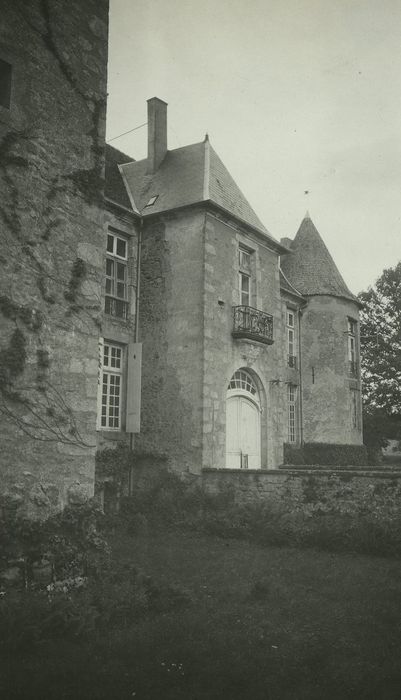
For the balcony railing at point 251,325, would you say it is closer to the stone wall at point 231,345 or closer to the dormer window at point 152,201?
the stone wall at point 231,345

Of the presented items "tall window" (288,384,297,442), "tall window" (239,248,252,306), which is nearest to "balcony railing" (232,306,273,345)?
"tall window" (239,248,252,306)

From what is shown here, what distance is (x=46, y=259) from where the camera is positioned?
22.8 feet

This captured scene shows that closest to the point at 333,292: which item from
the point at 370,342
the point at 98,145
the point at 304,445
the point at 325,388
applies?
the point at 325,388

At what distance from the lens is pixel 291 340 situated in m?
23.2

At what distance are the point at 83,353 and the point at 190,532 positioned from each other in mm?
6252

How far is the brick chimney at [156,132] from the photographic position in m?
17.9

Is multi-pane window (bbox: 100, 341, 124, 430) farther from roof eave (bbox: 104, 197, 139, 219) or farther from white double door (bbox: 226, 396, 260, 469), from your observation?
roof eave (bbox: 104, 197, 139, 219)

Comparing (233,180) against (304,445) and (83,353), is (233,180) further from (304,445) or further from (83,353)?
(83,353)

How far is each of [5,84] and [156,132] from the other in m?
11.8

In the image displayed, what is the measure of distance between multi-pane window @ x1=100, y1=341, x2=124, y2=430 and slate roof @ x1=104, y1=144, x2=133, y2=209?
4058 millimetres

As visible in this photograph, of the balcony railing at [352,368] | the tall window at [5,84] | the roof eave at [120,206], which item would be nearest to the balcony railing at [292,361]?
the balcony railing at [352,368]

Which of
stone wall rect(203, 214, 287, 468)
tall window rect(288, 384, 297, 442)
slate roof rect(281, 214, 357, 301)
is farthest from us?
slate roof rect(281, 214, 357, 301)

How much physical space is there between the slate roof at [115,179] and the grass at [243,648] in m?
10.7

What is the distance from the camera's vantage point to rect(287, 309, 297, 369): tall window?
23.0m
